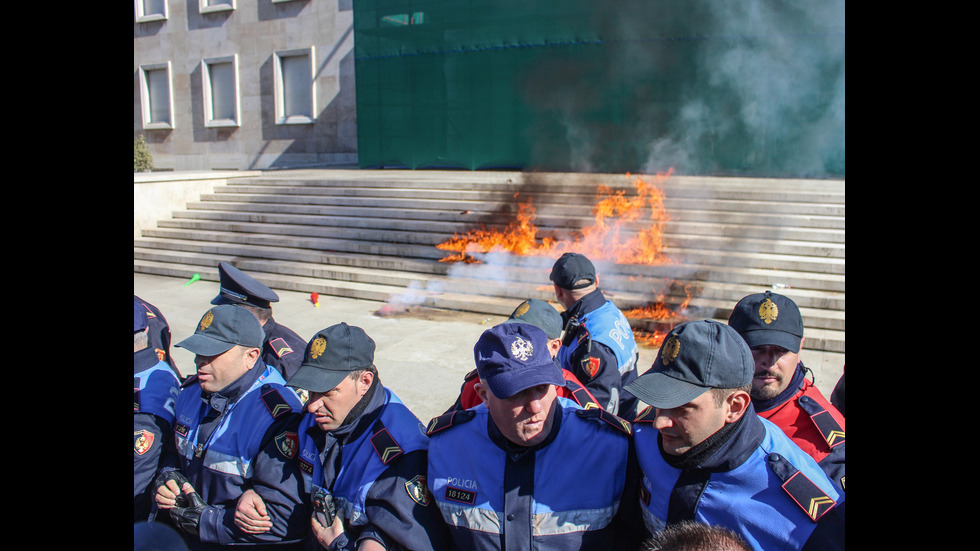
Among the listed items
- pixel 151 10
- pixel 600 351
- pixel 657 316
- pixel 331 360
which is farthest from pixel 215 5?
pixel 331 360

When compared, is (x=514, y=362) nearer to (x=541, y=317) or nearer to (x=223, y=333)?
(x=541, y=317)

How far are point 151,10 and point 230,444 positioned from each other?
93.2 feet

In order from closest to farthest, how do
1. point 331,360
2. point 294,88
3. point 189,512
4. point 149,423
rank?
point 331,360 → point 189,512 → point 149,423 → point 294,88

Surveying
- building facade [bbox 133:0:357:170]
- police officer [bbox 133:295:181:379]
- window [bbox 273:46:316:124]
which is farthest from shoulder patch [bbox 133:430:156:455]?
window [bbox 273:46:316:124]

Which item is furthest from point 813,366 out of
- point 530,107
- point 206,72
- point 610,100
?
point 206,72

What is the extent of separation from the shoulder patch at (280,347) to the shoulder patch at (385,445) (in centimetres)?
195

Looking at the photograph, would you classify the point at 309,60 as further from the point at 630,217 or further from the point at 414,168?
the point at 630,217

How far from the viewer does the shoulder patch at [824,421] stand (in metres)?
2.50

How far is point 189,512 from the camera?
2.80 metres

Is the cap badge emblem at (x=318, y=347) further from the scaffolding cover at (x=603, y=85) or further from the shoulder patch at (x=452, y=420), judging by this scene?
the scaffolding cover at (x=603, y=85)

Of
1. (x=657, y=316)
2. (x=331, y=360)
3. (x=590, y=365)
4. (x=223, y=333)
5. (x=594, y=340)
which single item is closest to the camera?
(x=331, y=360)

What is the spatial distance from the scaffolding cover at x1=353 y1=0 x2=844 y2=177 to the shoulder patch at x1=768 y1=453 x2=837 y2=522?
48.3 feet

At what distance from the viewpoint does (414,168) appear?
2083 centimetres
